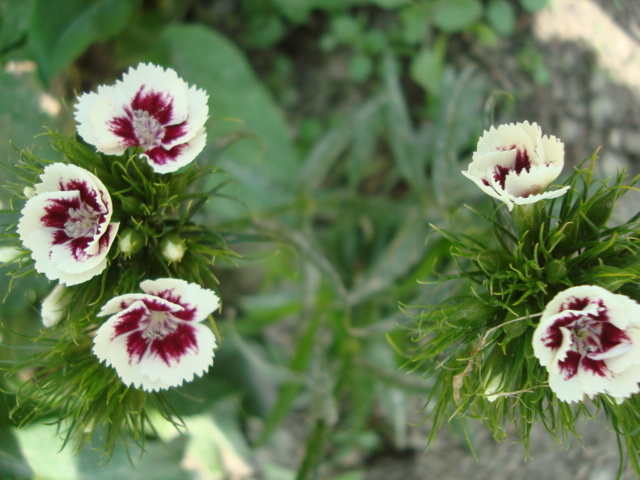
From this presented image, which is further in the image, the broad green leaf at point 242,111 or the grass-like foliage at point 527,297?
the broad green leaf at point 242,111

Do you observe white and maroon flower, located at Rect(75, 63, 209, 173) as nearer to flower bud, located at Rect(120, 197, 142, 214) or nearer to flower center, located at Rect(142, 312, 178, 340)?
flower bud, located at Rect(120, 197, 142, 214)

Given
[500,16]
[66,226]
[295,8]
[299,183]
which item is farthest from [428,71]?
[66,226]

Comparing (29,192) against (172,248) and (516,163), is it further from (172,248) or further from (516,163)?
(516,163)

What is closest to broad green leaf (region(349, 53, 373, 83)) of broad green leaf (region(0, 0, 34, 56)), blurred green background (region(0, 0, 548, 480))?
blurred green background (region(0, 0, 548, 480))

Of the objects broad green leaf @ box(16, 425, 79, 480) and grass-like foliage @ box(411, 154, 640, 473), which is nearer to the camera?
grass-like foliage @ box(411, 154, 640, 473)

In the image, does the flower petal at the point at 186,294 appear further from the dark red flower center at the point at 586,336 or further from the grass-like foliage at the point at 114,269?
the dark red flower center at the point at 586,336

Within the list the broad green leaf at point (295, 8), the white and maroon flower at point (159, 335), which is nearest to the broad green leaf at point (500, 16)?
the broad green leaf at point (295, 8)

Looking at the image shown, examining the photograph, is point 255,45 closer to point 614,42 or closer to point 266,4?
point 266,4
